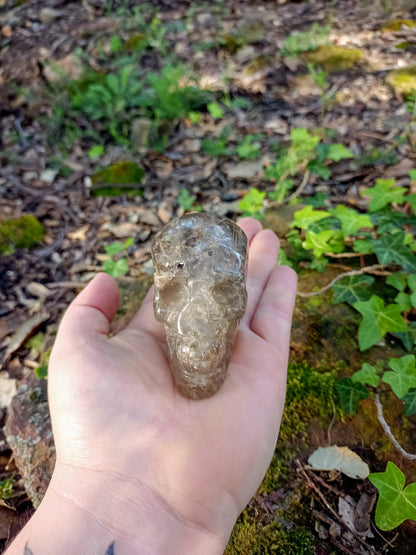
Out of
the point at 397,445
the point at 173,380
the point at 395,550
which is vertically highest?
the point at 173,380

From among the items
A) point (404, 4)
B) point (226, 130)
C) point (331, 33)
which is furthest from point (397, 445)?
point (404, 4)

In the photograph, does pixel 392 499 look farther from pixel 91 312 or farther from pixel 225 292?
pixel 91 312

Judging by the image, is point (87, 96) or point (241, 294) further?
point (87, 96)

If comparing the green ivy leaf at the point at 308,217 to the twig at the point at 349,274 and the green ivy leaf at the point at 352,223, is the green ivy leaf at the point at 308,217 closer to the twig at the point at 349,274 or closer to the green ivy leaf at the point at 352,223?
the green ivy leaf at the point at 352,223

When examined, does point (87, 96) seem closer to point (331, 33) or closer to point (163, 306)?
point (331, 33)

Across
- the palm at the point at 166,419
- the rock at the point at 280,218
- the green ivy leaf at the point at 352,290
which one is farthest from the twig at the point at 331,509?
the rock at the point at 280,218

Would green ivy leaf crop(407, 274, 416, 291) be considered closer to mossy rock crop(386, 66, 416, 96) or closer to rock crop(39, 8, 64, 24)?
mossy rock crop(386, 66, 416, 96)
